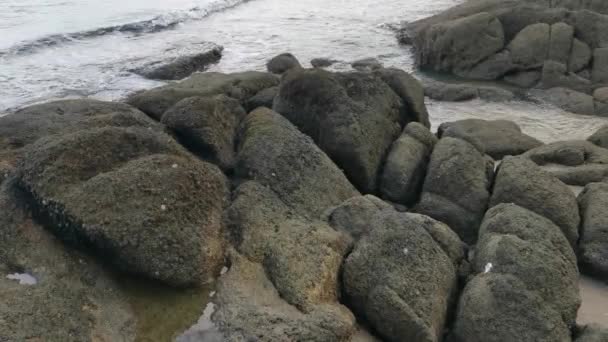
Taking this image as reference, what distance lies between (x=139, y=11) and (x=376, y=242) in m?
23.6

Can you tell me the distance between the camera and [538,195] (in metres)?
7.30

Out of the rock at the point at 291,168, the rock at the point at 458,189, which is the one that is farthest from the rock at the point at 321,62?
the rock at the point at 291,168

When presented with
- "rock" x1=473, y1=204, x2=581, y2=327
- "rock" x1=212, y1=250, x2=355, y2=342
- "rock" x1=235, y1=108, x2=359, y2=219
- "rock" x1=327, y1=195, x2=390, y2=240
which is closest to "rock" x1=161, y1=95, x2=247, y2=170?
"rock" x1=235, y1=108, x2=359, y2=219

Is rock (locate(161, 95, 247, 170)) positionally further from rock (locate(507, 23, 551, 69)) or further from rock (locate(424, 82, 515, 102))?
rock (locate(507, 23, 551, 69))

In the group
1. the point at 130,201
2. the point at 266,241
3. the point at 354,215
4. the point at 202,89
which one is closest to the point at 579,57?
the point at 202,89

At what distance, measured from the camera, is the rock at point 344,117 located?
27.1 ft

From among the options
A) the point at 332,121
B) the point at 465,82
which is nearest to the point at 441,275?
the point at 332,121

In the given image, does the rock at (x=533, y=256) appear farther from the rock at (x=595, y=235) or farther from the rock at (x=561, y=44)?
the rock at (x=561, y=44)

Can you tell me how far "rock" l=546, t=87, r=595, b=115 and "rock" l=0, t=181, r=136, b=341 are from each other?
40.3 feet

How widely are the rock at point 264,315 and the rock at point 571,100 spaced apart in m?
10.8

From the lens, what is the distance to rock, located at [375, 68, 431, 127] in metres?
10.1

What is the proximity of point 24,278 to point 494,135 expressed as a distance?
28.6ft

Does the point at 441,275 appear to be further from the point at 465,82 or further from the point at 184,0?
the point at 184,0

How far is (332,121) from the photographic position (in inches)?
331
